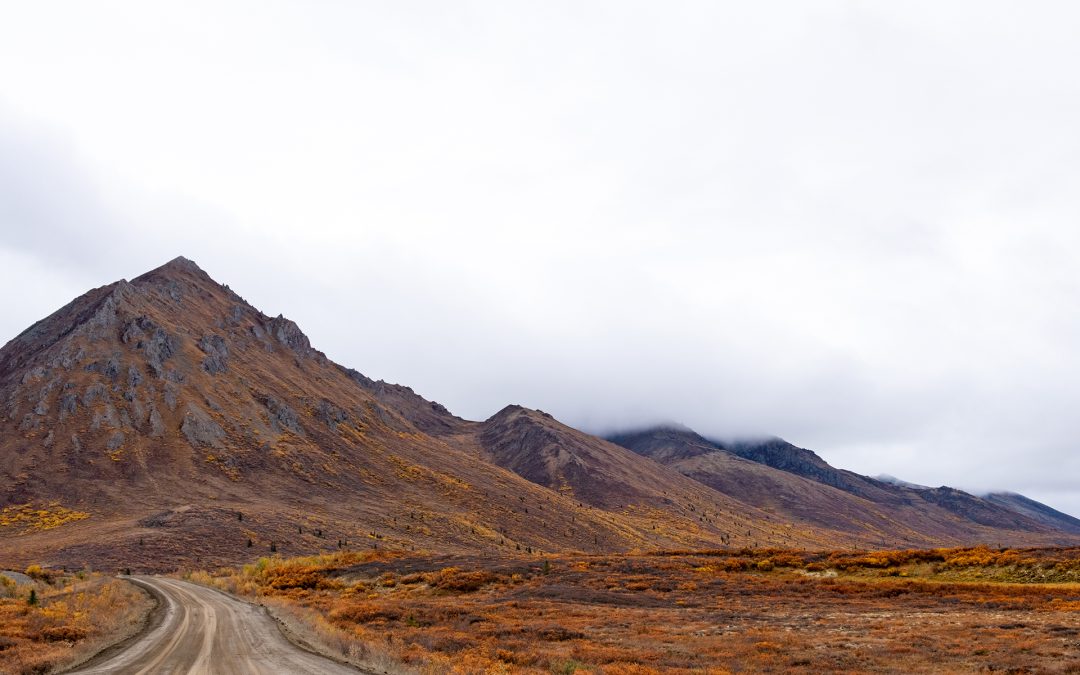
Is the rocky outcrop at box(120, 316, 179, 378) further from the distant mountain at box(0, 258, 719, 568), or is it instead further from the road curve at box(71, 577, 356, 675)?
the road curve at box(71, 577, 356, 675)

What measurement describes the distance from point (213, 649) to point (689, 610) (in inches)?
927

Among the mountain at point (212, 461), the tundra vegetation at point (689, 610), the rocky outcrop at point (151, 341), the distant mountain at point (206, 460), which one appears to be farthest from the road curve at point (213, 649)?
the rocky outcrop at point (151, 341)

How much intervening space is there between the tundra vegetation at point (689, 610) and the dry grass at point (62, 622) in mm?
6995

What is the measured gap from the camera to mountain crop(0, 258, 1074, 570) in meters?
73.1

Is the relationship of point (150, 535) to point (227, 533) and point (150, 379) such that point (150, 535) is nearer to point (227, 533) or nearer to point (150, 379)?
point (227, 533)

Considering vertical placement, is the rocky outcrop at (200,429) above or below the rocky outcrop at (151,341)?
below

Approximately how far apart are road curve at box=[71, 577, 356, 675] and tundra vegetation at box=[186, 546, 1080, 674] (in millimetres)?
1442

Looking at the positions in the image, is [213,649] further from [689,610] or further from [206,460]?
[206,460]

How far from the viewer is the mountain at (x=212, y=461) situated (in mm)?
73125

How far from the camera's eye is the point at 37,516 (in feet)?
250

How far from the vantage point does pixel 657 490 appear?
197 metres

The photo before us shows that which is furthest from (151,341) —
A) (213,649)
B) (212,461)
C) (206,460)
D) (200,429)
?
(213,649)

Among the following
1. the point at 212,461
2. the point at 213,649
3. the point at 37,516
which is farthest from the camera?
the point at 212,461

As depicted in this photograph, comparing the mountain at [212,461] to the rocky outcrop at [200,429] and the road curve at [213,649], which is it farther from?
the road curve at [213,649]
